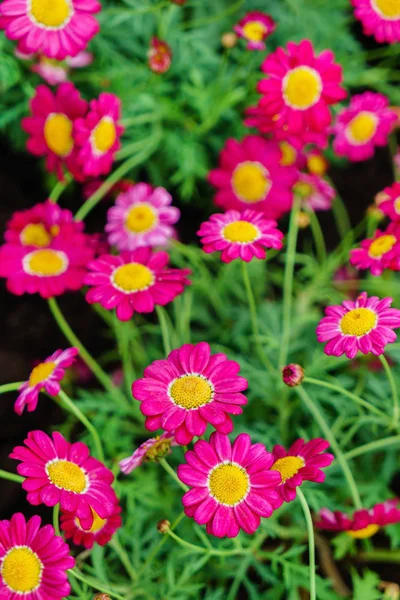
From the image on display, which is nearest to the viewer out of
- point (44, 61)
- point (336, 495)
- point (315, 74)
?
point (315, 74)

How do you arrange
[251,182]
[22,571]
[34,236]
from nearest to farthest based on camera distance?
[22,571], [34,236], [251,182]

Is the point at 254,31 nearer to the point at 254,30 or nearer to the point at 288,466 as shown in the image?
the point at 254,30

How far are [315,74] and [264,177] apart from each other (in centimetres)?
30

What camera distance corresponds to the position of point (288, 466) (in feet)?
3.30

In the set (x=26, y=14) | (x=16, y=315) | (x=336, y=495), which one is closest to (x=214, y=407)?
(x=336, y=495)

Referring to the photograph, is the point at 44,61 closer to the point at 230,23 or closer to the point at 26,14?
the point at 26,14

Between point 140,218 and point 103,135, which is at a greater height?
point 103,135

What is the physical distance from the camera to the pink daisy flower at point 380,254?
3.78ft

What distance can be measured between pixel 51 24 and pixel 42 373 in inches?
27.5

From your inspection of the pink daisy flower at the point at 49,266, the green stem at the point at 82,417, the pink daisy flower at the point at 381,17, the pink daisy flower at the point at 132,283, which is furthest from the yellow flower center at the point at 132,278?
the pink daisy flower at the point at 381,17

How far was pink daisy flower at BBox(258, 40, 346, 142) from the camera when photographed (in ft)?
4.49

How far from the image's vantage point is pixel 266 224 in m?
1.20

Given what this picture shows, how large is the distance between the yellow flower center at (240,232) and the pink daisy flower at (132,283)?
113 mm

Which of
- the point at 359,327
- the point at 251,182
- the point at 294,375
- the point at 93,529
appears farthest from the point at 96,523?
the point at 251,182
